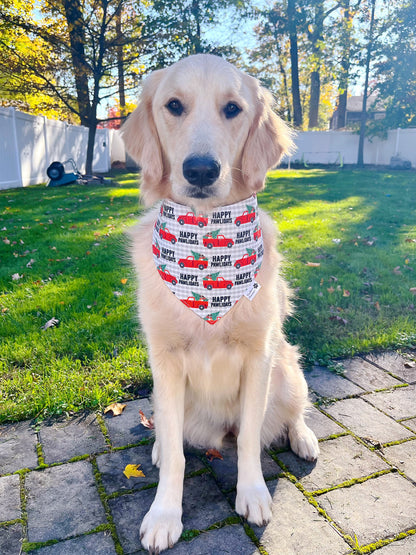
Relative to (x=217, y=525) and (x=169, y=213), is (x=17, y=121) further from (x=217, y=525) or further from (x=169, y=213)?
(x=217, y=525)

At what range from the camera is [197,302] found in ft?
6.68

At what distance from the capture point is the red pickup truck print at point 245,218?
2121 mm

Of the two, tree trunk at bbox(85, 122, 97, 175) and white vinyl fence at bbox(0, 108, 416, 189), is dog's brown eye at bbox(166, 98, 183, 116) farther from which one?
tree trunk at bbox(85, 122, 97, 175)

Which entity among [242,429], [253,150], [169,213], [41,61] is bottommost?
[242,429]

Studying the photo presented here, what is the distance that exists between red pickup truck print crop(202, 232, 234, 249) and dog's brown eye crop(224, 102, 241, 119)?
55cm

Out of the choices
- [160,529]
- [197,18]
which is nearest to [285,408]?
[160,529]

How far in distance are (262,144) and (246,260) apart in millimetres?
586

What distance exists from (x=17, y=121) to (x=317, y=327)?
12051mm

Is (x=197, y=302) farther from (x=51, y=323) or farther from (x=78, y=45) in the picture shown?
(x=78, y=45)

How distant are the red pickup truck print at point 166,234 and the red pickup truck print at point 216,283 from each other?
242 mm

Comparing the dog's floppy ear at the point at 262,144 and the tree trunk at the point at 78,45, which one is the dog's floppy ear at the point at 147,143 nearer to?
the dog's floppy ear at the point at 262,144

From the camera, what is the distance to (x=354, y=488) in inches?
79.3

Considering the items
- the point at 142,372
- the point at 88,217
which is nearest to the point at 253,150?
the point at 142,372

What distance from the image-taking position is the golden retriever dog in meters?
1.90
